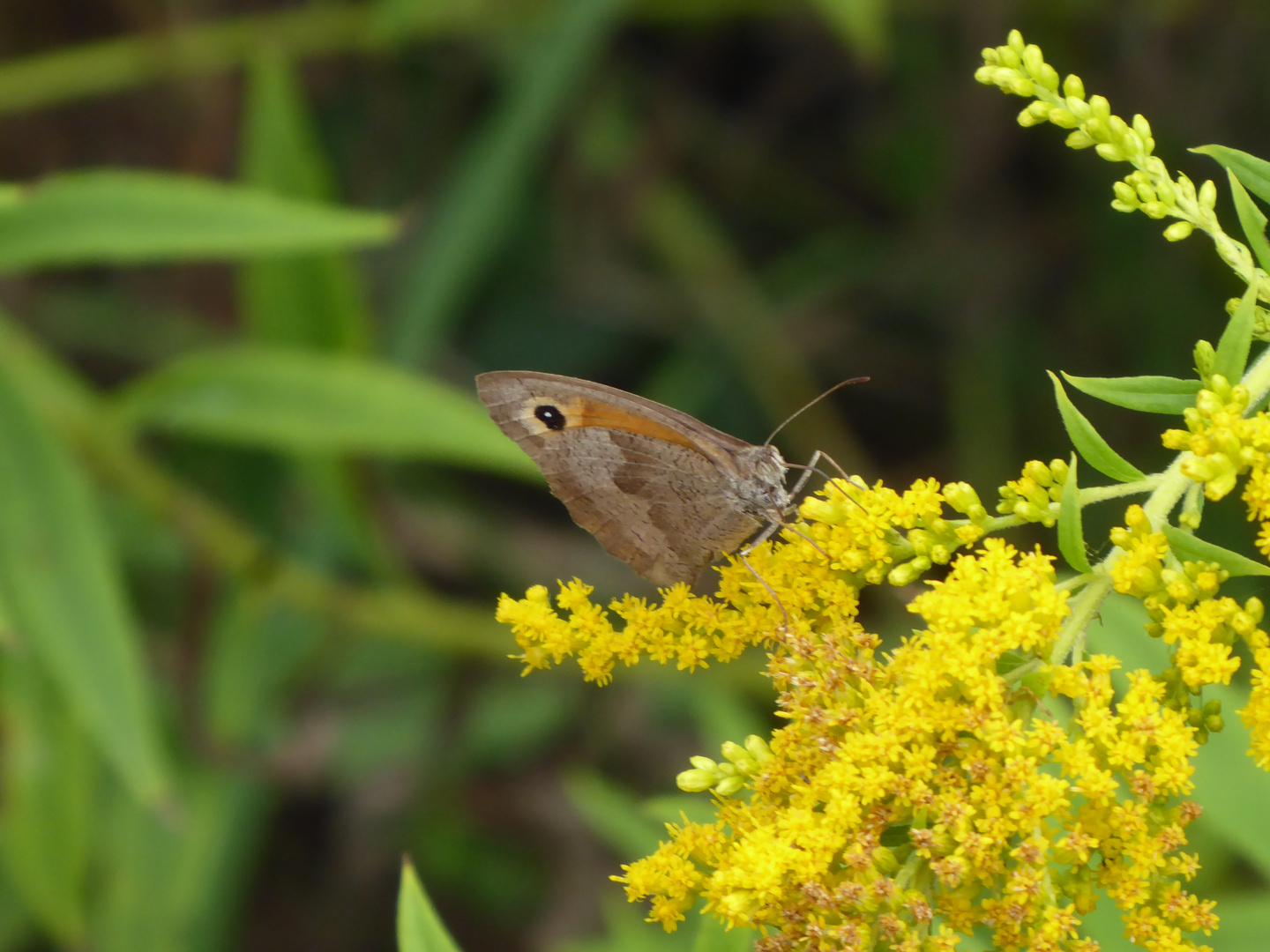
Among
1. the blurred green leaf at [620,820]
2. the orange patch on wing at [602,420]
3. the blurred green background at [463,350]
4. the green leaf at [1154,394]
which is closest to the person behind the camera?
the green leaf at [1154,394]

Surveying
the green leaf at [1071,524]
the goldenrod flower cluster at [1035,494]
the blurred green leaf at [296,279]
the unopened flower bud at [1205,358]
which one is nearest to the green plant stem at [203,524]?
the blurred green leaf at [296,279]

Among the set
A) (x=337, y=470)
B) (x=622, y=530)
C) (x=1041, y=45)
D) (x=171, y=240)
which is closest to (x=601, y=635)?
(x=622, y=530)

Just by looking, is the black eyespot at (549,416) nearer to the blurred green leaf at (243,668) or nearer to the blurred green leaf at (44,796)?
the blurred green leaf at (243,668)

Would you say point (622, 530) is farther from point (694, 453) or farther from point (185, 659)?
point (185, 659)

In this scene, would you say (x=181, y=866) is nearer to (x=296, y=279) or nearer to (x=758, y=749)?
(x=296, y=279)

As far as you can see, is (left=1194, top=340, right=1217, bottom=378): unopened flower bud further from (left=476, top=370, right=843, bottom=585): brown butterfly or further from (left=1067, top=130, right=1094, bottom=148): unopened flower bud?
(left=476, top=370, right=843, bottom=585): brown butterfly
